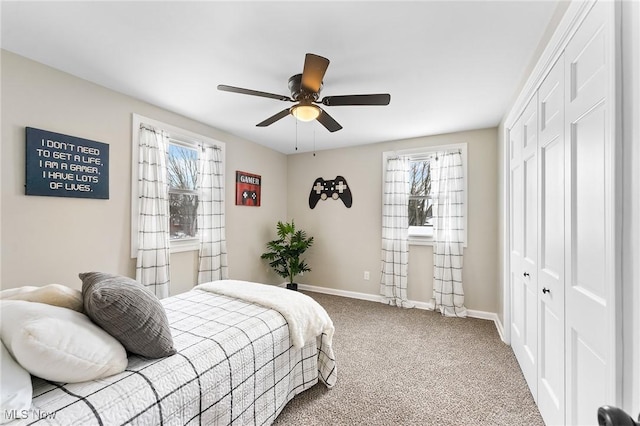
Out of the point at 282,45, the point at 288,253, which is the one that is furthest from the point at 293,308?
the point at 288,253

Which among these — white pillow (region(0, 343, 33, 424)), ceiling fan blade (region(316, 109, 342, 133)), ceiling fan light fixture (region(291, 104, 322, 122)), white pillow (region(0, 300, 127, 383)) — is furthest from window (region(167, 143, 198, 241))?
white pillow (region(0, 343, 33, 424))

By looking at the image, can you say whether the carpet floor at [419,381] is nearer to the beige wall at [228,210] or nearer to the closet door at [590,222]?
the closet door at [590,222]

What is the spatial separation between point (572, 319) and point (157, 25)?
9.21ft

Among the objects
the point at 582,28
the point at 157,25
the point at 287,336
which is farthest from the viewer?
the point at 287,336

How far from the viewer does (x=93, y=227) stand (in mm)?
2318

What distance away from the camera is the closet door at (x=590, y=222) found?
92 cm

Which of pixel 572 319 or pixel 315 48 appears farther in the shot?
pixel 315 48

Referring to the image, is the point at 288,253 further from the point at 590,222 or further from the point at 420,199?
the point at 590,222

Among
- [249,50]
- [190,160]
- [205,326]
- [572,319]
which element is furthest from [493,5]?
[190,160]

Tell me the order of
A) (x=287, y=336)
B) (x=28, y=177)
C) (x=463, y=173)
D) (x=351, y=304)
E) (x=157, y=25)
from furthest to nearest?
(x=351, y=304)
(x=463, y=173)
(x=28, y=177)
(x=287, y=336)
(x=157, y=25)

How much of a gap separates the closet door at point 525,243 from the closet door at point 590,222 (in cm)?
62

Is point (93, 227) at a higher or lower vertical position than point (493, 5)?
lower

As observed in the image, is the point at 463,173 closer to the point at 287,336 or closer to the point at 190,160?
the point at 287,336

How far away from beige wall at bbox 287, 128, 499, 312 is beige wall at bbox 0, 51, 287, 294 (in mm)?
2169
